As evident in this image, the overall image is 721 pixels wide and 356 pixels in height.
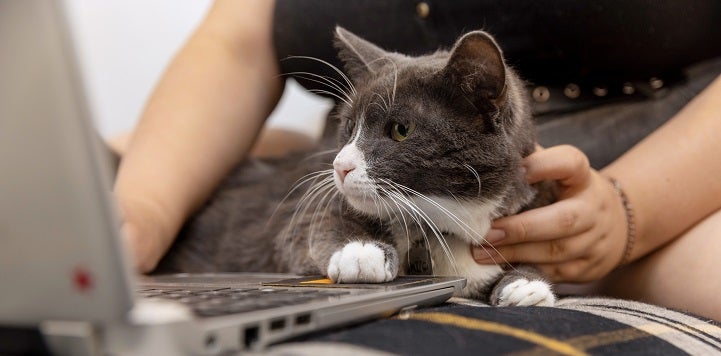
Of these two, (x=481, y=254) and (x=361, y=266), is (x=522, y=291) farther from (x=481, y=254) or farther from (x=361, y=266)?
(x=361, y=266)

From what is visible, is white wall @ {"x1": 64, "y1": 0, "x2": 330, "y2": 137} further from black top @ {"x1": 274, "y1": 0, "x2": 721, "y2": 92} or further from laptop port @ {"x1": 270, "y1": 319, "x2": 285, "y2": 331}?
laptop port @ {"x1": 270, "y1": 319, "x2": 285, "y2": 331}

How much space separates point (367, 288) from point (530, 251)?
→ 33 centimetres

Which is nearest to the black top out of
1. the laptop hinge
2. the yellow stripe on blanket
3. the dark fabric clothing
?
the dark fabric clothing

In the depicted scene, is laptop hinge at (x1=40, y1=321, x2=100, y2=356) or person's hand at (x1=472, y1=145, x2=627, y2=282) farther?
person's hand at (x1=472, y1=145, x2=627, y2=282)

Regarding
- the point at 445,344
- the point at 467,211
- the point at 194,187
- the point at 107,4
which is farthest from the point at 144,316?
the point at 107,4

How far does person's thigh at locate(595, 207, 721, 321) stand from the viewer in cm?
95

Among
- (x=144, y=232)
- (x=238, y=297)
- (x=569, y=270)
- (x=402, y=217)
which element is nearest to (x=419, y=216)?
(x=402, y=217)

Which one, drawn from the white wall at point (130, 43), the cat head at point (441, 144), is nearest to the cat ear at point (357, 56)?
the cat head at point (441, 144)

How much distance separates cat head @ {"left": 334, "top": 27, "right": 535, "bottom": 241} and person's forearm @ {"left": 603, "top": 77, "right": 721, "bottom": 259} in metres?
0.24

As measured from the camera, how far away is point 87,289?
1.42 feet

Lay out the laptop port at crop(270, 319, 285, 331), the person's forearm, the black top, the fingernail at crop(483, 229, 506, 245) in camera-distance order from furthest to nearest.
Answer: the black top → the person's forearm → the fingernail at crop(483, 229, 506, 245) → the laptop port at crop(270, 319, 285, 331)

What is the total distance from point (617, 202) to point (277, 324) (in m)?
0.68

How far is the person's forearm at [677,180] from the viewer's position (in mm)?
1041

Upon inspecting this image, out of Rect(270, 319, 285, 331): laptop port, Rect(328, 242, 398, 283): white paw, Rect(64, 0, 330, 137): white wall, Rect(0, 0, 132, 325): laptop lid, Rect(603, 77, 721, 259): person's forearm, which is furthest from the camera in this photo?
Rect(64, 0, 330, 137): white wall
